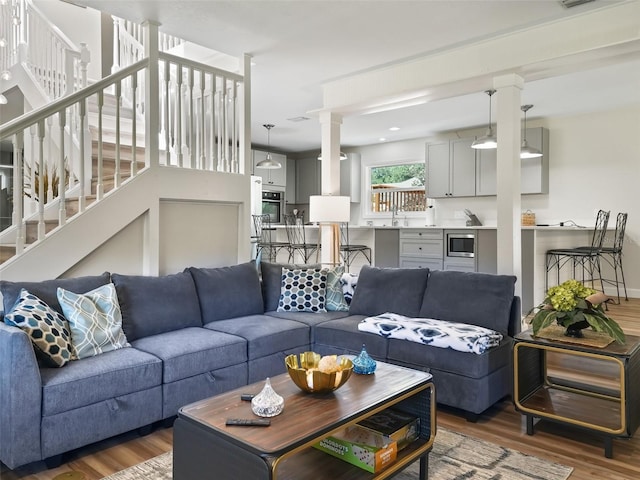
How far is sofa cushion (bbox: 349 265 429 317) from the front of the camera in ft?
11.6

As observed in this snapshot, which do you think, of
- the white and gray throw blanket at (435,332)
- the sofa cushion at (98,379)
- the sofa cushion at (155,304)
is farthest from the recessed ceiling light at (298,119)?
the sofa cushion at (98,379)

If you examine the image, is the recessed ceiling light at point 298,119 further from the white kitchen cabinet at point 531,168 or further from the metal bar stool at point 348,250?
the white kitchen cabinet at point 531,168

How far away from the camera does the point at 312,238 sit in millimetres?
7297

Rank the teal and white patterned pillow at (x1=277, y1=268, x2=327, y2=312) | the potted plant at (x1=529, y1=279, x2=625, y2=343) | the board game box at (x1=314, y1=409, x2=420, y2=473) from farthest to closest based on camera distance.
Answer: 1. the teal and white patterned pillow at (x1=277, y1=268, x2=327, y2=312)
2. the potted plant at (x1=529, y1=279, x2=625, y2=343)
3. the board game box at (x1=314, y1=409, x2=420, y2=473)

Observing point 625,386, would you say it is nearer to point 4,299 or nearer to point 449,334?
point 449,334

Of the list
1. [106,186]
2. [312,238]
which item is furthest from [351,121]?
[106,186]

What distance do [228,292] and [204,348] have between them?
2.77 feet

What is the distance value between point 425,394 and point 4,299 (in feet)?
7.64

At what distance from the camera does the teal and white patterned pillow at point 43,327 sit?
224 centimetres

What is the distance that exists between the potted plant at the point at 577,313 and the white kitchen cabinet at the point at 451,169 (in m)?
5.01

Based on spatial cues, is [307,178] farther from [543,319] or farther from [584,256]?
[543,319]

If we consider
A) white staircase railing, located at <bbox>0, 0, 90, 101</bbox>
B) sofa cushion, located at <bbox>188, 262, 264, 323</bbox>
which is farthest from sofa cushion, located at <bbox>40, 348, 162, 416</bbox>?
white staircase railing, located at <bbox>0, 0, 90, 101</bbox>

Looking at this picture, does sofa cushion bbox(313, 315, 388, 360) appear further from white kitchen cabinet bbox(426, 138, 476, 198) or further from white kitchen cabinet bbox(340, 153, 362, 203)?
white kitchen cabinet bbox(340, 153, 362, 203)

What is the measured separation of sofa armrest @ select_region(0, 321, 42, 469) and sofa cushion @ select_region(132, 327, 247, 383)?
652 mm
